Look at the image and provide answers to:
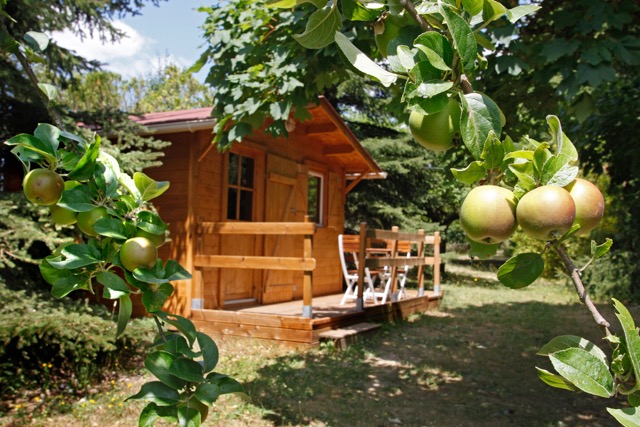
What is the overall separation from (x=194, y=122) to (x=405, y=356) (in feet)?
13.8

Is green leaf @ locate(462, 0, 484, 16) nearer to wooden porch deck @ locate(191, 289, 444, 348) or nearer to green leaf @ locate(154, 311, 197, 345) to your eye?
green leaf @ locate(154, 311, 197, 345)

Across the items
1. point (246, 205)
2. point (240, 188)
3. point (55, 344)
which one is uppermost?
point (240, 188)

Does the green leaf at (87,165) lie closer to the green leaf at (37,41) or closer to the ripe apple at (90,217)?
the ripe apple at (90,217)

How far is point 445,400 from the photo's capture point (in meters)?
5.27

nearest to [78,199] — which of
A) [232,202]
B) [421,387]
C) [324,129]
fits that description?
[421,387]

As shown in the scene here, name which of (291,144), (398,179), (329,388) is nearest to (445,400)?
(329,388)

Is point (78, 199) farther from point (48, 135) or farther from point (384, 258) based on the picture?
point (384, 258)

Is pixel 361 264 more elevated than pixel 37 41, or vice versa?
pixel 37 41

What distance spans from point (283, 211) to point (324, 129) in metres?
1.73

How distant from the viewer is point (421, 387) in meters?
5.67

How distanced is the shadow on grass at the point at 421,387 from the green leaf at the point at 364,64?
4.23 m

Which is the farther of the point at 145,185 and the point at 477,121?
the point at 145,185

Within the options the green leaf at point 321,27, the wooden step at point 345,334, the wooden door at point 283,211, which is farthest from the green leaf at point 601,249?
the wooden door at point 283,211

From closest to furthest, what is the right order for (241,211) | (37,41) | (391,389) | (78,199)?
(78,199)
(37,41)
(391,389)
(241,211)
